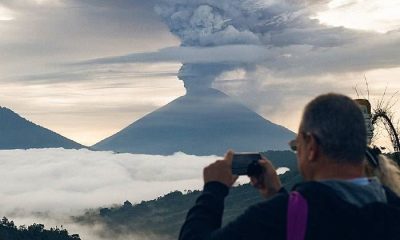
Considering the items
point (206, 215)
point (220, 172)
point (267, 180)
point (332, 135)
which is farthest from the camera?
point (267, 180)

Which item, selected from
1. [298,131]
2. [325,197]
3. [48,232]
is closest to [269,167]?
[298,131]

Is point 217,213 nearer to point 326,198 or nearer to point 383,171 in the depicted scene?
point 326,198

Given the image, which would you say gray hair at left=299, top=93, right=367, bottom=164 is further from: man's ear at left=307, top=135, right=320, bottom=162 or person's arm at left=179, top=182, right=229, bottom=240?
person's arm at left=179, top=182, right=229, bottom=240

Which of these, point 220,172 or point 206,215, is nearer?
point 206,215

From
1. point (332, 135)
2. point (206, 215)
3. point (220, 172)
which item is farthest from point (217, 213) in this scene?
point (332, 135)

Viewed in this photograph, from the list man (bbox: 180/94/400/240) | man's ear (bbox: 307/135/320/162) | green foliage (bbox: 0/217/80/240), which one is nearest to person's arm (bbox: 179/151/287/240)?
man (bbox: 180/94/400/240)

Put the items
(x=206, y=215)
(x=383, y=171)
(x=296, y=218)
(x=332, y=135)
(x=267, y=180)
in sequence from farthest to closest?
(x=383, y=171) < (x=267, y=180) < (x=206, y=215) < (x=332, y=135) < (x=296, y=218)
